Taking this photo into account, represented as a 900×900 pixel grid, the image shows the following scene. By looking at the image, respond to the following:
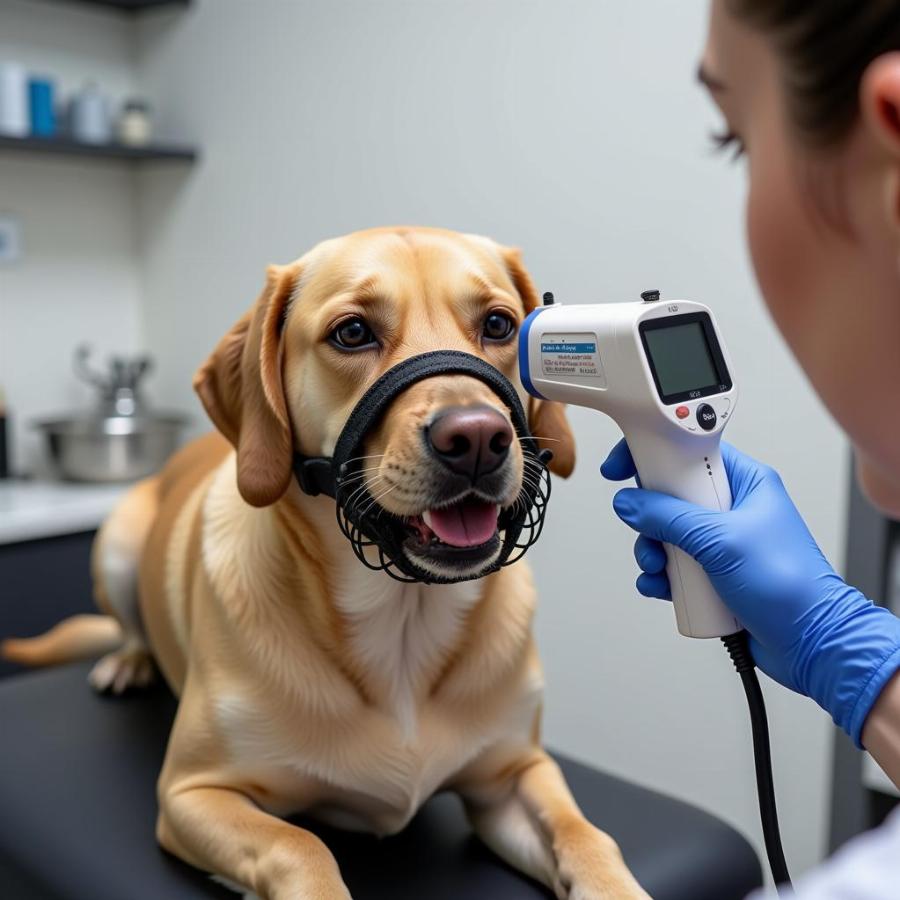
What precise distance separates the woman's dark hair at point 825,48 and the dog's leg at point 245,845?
751 millimetres

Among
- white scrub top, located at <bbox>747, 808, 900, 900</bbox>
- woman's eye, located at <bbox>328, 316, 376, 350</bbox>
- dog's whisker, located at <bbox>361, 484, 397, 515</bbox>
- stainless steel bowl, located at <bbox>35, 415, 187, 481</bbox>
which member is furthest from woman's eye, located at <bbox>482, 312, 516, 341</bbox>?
stainless steel bowl, located at <bbox>35, 415, 187, 481</bbox>

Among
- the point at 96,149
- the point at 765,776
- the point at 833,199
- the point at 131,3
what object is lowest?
the point at 765,776

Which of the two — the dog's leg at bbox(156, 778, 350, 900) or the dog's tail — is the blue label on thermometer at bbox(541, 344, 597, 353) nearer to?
the dog's leg at bbox(156, 778, 350, 900)

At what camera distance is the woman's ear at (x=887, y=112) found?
0.49m

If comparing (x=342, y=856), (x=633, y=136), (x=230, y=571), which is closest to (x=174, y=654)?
(x=230, y=571)

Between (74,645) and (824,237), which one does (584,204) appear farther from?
(824,237)

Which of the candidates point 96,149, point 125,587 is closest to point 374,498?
point 125,587

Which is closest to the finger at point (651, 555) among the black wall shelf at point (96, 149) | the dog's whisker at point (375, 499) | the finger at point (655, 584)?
the finger at point (655, 584)

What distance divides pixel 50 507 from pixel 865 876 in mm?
2336

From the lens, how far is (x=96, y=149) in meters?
2.71

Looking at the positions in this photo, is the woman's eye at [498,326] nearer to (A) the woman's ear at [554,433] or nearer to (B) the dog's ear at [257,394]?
(A) the woman's ear at [554,433]

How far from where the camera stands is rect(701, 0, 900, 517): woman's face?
21.0 inches

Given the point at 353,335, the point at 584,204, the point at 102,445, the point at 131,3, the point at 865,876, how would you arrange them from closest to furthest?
the point at 865,876
the point at 353,335
the point at 584,204
the point at 102,445
the point at 131,3

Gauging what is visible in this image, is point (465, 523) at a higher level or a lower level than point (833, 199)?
lower
